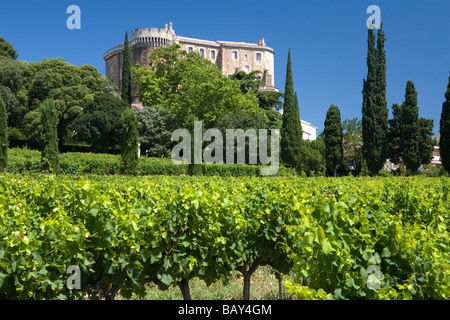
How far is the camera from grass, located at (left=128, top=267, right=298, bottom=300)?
6.35 metres

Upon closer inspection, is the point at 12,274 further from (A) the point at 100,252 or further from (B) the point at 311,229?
(B) the point at 311,229

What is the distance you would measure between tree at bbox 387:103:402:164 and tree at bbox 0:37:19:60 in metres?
45.1

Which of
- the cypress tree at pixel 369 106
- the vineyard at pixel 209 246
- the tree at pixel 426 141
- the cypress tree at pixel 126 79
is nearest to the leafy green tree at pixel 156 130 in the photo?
the cypress tree at pixel 126 79

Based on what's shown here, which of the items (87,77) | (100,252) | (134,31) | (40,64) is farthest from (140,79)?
(100,252)

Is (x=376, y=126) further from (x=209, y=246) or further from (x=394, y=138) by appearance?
(x=209, y=246)

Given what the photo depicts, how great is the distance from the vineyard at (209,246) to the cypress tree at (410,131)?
33.3m

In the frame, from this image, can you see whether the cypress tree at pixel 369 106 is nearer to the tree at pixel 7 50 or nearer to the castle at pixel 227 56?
the castle at pixel 227 56

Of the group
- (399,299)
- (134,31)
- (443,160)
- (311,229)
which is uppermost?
(134,31)

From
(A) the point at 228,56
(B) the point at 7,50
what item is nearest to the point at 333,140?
(A) the point at 228,56

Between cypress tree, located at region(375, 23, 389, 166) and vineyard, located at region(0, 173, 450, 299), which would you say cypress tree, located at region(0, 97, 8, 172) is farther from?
cypress tree, located at region(375, 23, 389, 166)

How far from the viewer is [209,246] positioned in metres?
4.96

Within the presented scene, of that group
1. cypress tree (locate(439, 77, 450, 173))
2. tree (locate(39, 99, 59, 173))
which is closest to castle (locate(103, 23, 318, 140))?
cypress tree (locate(439, 77, 450, 173))
